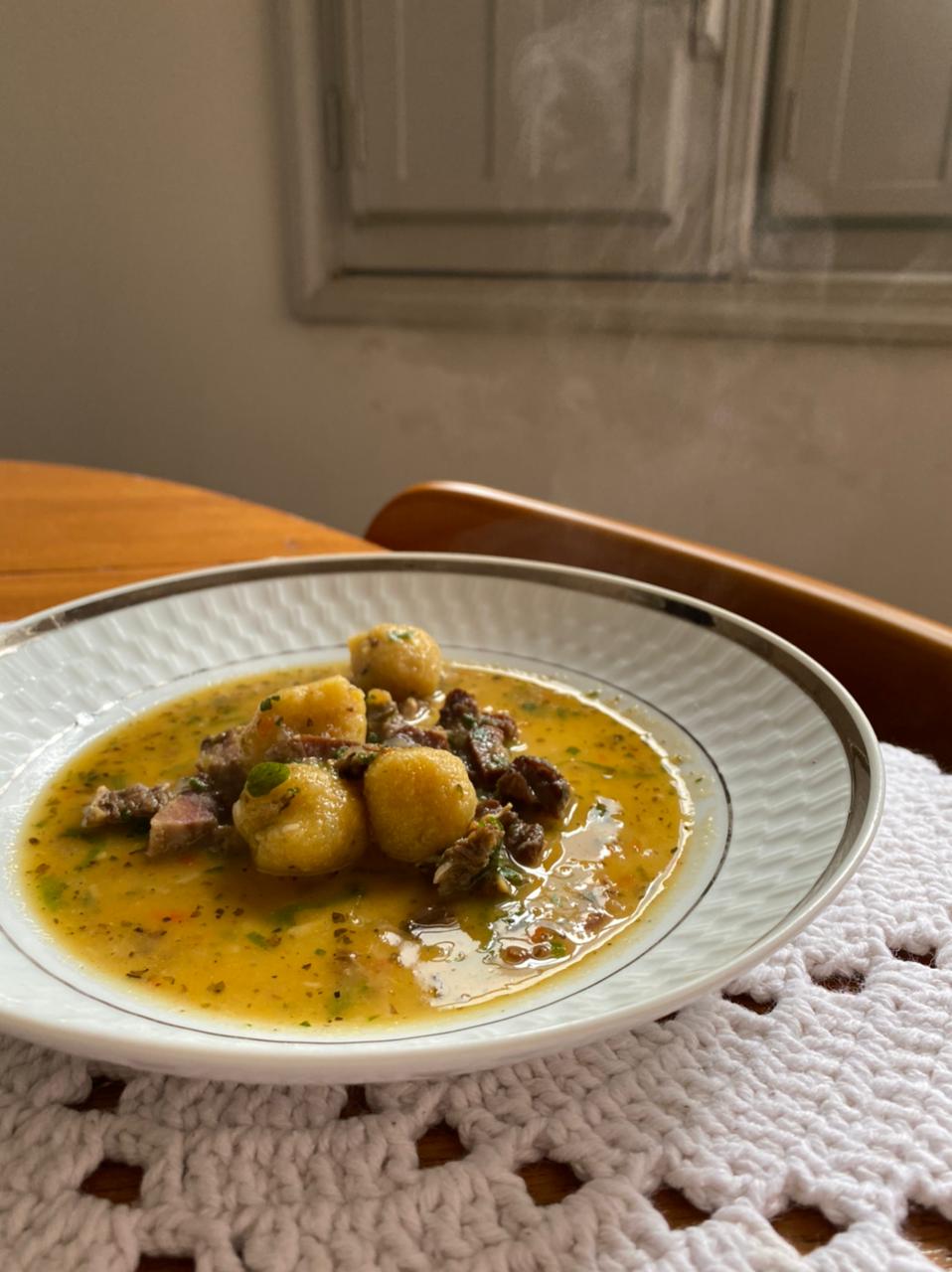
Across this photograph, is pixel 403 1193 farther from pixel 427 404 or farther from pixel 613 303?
pixel 427 404

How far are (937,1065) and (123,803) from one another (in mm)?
705

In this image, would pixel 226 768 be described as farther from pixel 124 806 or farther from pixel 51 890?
pixel 51 890

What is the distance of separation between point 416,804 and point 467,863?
3.4 inches

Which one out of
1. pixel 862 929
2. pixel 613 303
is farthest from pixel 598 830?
pixel 613 303

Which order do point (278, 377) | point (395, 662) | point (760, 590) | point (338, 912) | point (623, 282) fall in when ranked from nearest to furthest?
point (338, 912), point (395, 662), point (760, 590), point (623, 282), point (278, 377)

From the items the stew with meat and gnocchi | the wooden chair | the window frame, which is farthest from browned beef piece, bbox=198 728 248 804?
the window frame

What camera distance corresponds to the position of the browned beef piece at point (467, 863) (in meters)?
0.83

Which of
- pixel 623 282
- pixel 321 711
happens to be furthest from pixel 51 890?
pixel 623 282

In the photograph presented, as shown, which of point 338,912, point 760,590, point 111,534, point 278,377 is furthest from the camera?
point 278,377

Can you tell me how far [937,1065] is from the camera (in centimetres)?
66

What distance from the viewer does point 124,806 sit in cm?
95

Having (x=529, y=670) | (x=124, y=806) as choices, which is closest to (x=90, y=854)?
(x=124, y=806)

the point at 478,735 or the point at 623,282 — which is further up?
the point at 623,282

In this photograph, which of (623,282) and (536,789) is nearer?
(536,789)
